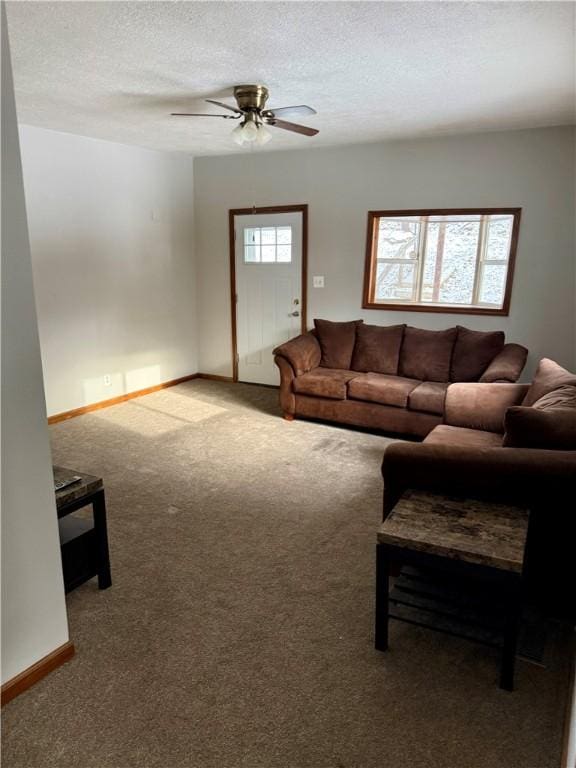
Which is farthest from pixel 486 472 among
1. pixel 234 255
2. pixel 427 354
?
pixel 234 255

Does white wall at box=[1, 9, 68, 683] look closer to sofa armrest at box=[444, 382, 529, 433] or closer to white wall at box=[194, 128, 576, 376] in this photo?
sofa armrest at box=[444, 382, 529, 433]

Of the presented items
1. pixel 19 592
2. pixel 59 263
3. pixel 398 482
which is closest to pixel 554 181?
pixel 398 482

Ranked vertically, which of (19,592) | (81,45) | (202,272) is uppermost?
(81,45)

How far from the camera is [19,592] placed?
70.1 inches

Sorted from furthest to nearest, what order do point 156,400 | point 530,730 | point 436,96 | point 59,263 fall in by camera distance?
point 156,400 → point 59,263 → point 436,96 → point 530,730

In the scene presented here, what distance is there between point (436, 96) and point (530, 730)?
11.7 ft

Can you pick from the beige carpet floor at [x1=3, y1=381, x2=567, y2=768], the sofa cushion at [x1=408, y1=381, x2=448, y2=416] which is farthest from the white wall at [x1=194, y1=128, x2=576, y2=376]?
the beige carpet floor at [x1=3, y1=381, x2=567, y2=768]

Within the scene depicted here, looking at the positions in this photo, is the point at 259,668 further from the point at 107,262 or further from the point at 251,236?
the point at 251,236

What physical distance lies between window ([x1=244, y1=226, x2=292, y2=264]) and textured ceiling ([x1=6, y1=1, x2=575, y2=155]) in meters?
1.55

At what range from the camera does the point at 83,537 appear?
236cm

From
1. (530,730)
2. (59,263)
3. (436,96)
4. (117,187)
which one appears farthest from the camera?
(117,187)

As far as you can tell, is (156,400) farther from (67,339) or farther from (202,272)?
(202,272)

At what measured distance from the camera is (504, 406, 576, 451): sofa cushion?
2.20m

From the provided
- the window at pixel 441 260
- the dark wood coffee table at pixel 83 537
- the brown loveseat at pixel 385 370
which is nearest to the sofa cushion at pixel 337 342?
the brown loveseat at pixel 385 370
